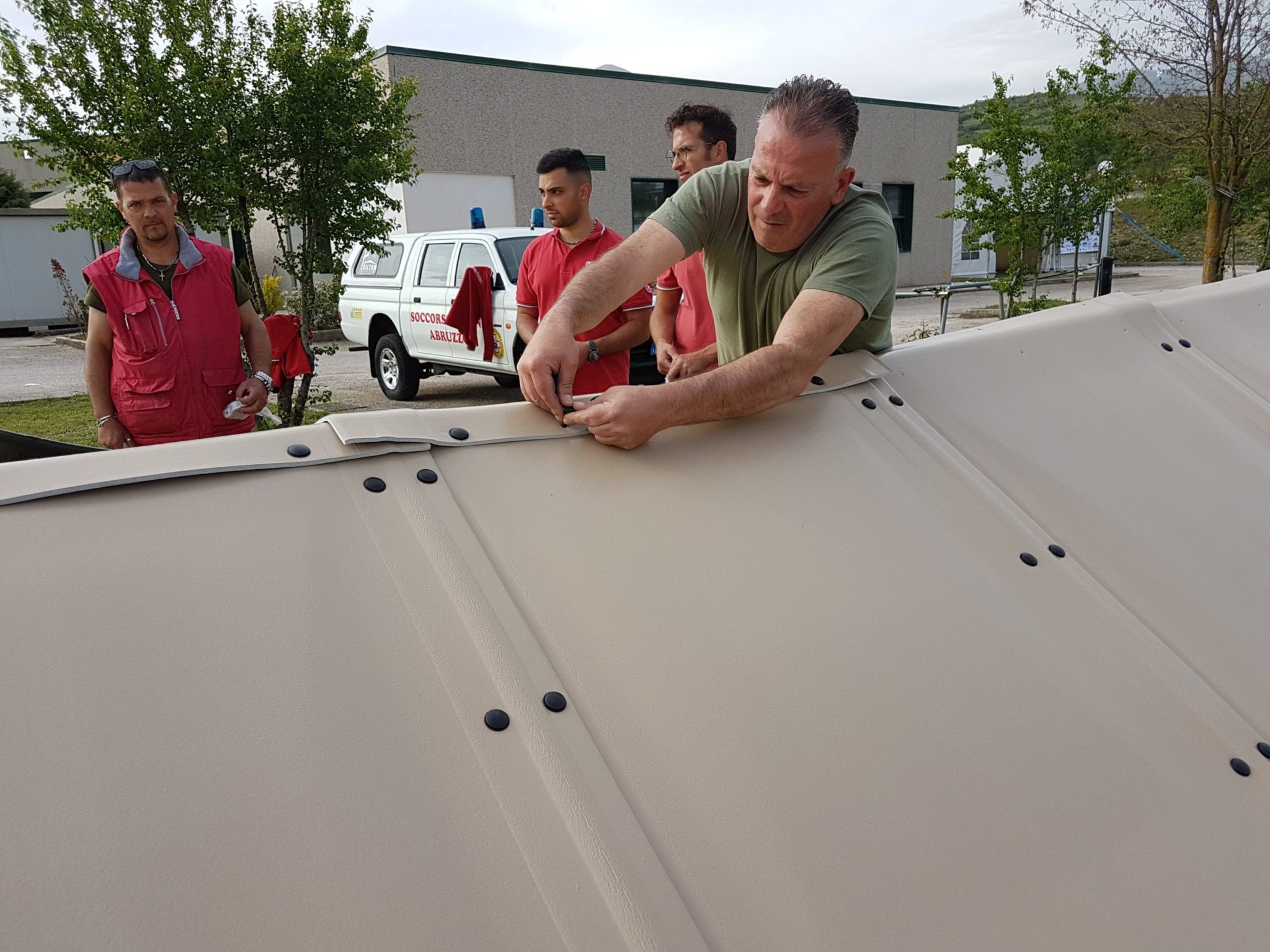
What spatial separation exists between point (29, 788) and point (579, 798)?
594mm

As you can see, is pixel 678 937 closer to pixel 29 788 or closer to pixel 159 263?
pixel 29 788

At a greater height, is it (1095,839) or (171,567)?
(171,567)

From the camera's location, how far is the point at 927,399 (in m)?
2.18

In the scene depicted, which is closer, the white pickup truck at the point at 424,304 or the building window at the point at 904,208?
the white pickup truck at the point at 424,304

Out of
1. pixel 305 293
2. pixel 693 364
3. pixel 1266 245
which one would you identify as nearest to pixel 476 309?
pixel 305 293

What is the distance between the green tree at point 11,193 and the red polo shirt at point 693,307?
112 feet

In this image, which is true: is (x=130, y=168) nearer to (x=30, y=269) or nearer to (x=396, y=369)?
(x=396, y=369)

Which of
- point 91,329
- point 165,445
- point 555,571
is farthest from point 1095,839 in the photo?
point 91,329

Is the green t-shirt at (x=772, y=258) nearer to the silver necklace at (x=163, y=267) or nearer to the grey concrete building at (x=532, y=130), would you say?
the silver necklace at (x=163, y=267)

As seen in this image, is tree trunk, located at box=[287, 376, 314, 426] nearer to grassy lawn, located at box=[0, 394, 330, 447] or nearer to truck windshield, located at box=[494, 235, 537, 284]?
grassy lawn, located at box=[0, 394, 330, 447]

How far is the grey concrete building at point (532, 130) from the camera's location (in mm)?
18953

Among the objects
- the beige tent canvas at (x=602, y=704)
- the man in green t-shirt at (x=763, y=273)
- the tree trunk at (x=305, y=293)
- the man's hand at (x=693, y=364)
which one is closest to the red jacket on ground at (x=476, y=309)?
the tree trunk at (x=305, y=293)

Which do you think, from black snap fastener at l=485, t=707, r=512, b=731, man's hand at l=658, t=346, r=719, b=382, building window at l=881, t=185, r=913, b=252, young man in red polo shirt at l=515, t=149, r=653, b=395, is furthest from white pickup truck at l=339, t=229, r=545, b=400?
building window at l=881, t=185, r=913, b=252

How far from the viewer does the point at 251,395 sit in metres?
3.45
